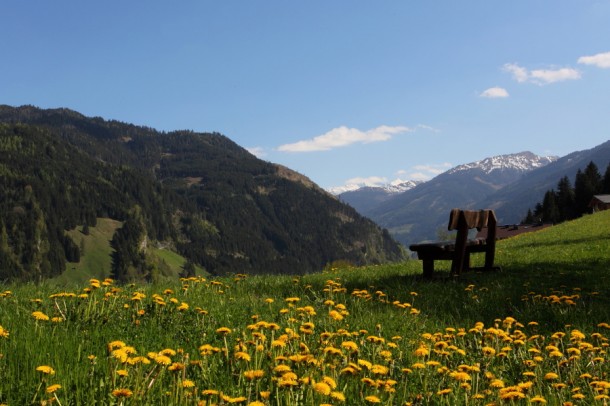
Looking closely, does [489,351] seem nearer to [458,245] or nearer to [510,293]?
[510,293]

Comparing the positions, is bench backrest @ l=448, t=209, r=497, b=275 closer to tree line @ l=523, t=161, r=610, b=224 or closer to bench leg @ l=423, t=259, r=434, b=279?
bench leg @ l=423, t=259, r=434, b=279

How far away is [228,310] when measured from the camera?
7.25 m

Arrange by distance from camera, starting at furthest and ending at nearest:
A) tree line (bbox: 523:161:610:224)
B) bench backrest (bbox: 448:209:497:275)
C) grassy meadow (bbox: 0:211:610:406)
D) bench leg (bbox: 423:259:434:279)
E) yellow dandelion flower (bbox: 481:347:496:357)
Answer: tree line (bbox: 523:161:610:224), bench leg (bbox: 423:259:434:279), bench backrest (bbox: 448:209:497:275), yellow dandelion flower (bbox: 481:347:496:357), grassy meadow (bbox: 0:211:610:406)

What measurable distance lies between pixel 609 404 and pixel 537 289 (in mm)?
7951

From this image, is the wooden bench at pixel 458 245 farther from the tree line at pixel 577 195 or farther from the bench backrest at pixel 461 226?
the tree line at pixel 577 195

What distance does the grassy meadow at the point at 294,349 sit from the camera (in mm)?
3596

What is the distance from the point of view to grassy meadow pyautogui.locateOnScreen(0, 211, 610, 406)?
3596mm

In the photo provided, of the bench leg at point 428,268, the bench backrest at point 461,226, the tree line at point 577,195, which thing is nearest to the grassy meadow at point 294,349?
the bench backrest at point 461,226

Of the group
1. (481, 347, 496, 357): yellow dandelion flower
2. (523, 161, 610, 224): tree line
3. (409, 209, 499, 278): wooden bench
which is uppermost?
(523, 161, 610, 224): tree line

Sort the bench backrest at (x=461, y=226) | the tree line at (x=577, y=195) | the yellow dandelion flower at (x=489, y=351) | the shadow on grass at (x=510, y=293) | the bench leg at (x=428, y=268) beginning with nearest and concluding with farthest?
the yellow dandelion flower at (x=489, y=351), the shadow on grass at (x=510, y=293), the bench backrest at (x=461, y=226), the bench leg at (x=428, y=268), the tree line at (x=577, y=195)

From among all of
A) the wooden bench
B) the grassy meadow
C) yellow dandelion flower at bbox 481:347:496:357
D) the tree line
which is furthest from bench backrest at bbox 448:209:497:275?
the tree line

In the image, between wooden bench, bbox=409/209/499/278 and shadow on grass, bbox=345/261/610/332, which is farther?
wooden bench, bbox=409/209/499/278

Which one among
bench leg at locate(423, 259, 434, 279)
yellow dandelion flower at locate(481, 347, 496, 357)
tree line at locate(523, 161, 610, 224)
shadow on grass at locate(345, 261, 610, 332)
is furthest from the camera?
tree line at locate(523, 161, 610, 224)

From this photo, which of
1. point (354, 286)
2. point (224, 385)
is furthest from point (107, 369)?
point (354, 286)
